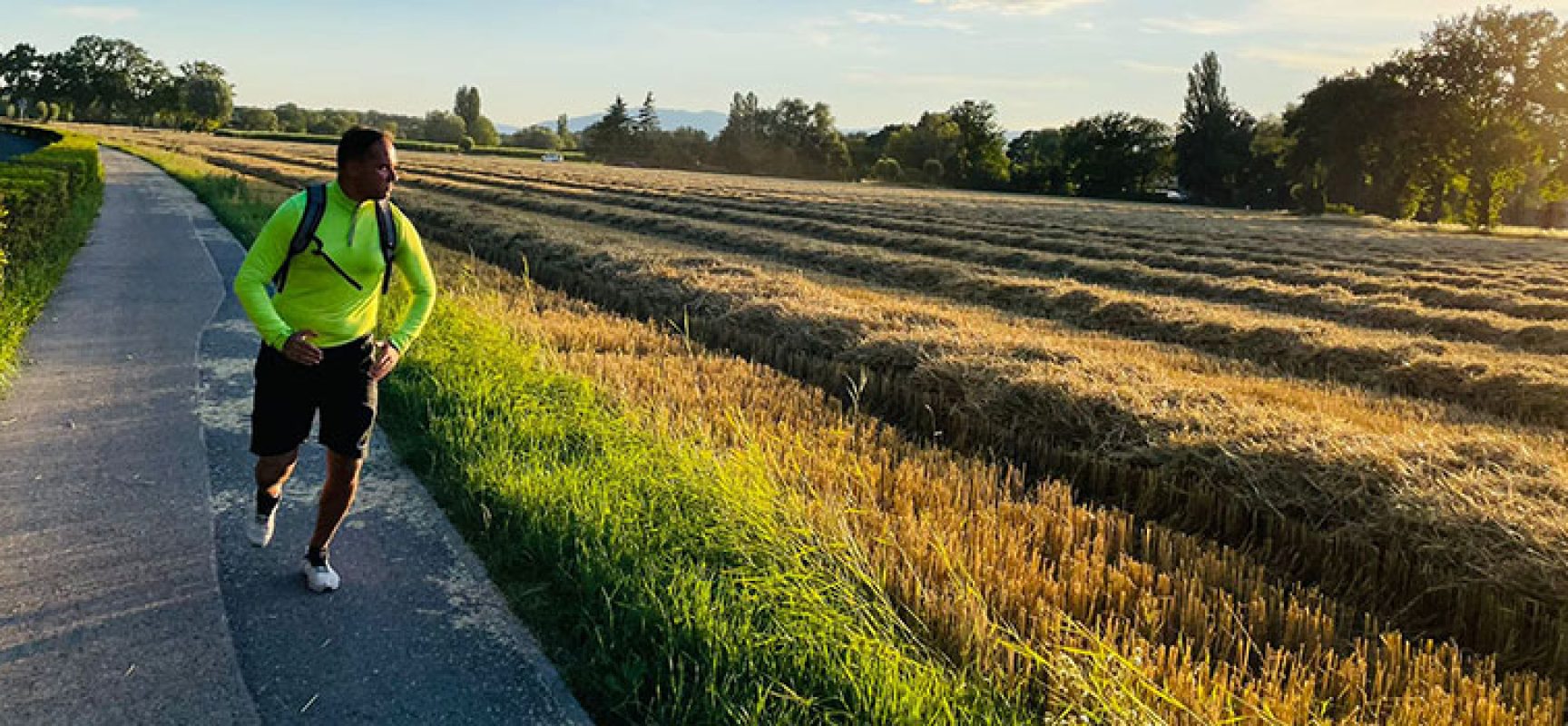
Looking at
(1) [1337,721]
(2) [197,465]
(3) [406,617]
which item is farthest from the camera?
(2) [197,465]

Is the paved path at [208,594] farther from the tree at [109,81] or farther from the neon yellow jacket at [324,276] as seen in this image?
the tree at [109,81]

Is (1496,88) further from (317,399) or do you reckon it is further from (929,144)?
(317,399)

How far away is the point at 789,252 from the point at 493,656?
14933 mm

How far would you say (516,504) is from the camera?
451cm

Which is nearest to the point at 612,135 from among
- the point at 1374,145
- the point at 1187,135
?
the point at 1187,135

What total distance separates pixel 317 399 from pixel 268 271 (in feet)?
1.94

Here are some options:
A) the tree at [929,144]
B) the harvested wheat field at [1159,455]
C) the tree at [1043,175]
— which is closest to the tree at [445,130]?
the tree at [929,144]

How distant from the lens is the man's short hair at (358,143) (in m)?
3.50

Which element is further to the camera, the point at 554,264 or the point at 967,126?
the point at 967,126

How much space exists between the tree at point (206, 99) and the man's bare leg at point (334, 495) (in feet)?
409

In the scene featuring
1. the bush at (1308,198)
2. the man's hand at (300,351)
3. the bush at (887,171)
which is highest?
the bush at (887,171)

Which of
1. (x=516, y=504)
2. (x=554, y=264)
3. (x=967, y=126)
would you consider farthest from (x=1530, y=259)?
(x=967, y=126)

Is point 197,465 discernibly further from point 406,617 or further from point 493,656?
point 493,656

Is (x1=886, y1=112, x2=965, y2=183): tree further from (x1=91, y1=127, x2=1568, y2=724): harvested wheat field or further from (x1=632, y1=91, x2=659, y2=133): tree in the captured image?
(x1=91, y1=127, x2=1568, y2=724): harvested wheat field
